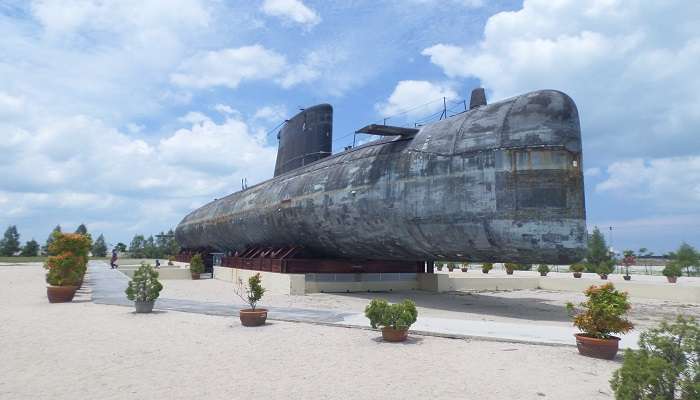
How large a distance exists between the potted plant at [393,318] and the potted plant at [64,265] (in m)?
14.9

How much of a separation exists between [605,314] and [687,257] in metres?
54.5

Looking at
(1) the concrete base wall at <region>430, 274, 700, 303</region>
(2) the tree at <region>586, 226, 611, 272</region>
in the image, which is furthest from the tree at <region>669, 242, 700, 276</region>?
(1) the concrete base wall at <region>430, 274, 700, 303</region>

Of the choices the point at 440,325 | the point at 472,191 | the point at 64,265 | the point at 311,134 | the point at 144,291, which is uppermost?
the point at 311,134

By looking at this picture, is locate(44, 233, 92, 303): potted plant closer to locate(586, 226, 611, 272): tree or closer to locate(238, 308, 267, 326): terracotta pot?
locate(238, 308, 267, 326): terracotta pot

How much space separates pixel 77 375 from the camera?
8633 mm

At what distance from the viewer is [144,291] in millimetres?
16953

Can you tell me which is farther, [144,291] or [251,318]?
[144,291]

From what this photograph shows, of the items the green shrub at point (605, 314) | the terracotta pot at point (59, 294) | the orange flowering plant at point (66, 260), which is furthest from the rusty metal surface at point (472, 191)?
the terracotta pot at point (59, 294)

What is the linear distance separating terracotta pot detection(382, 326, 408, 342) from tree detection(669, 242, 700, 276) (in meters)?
51.4

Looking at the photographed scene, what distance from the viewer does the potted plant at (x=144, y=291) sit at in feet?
55.0

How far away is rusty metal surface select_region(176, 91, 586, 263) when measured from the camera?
1510 centimetres

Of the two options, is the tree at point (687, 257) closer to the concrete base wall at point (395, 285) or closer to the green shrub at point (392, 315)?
the concrete base wall at point (395, 285)

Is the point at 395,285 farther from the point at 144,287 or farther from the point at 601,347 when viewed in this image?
the point at 601,347

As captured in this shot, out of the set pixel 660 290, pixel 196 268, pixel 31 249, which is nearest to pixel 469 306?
pixel 660 290
